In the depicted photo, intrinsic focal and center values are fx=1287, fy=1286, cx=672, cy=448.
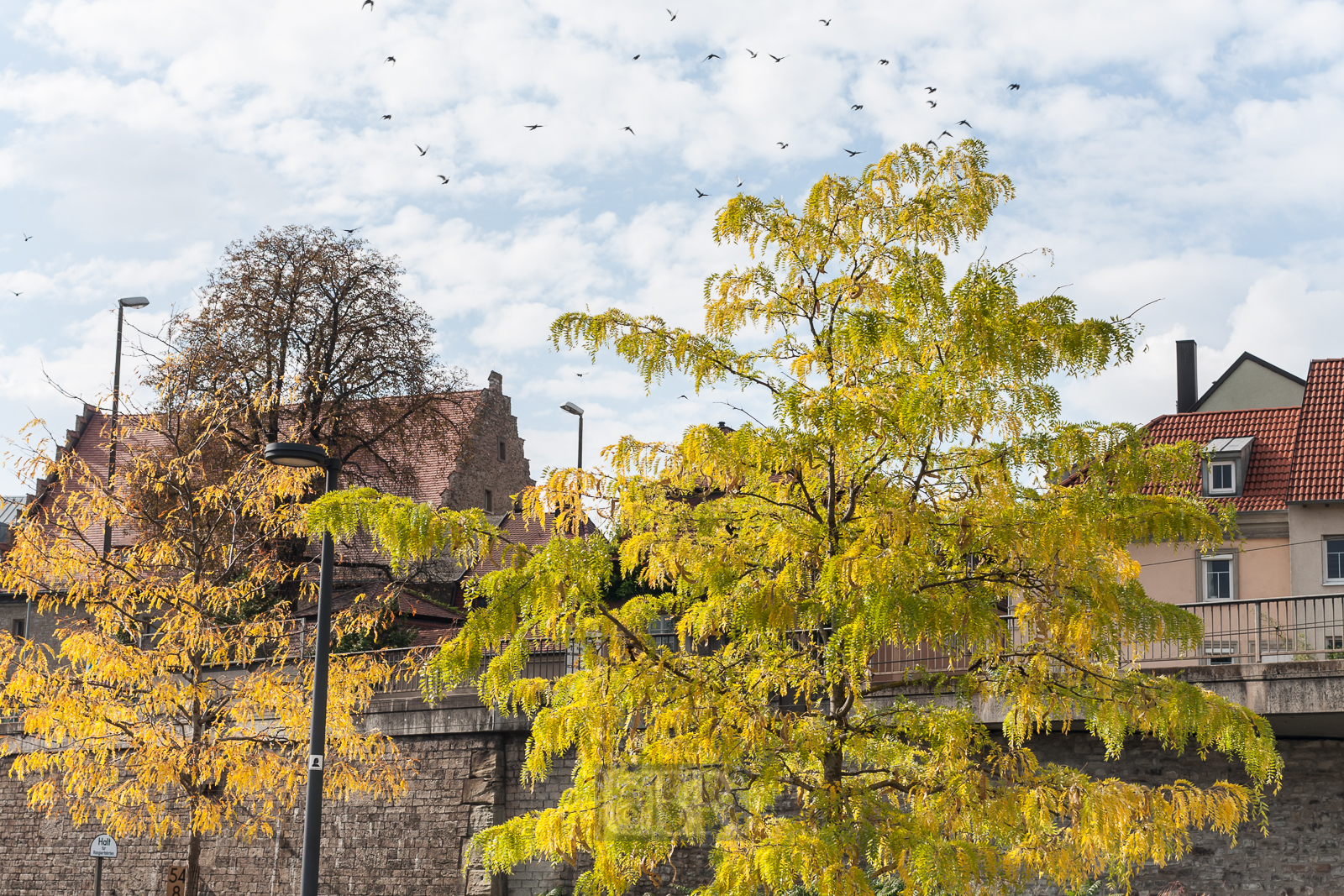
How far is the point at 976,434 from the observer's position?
7043mm

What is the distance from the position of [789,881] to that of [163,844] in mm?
16843

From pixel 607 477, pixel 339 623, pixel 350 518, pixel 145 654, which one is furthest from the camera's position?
pixel 339 623

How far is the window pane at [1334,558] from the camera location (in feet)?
84.9

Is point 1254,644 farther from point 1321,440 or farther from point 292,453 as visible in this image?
point 1321,440

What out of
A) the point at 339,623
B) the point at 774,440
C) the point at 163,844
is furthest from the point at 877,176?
the point at 163,844

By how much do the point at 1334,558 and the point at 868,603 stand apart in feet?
76.3

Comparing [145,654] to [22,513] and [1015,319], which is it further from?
[1015,319]

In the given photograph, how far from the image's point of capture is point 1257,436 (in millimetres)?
28828

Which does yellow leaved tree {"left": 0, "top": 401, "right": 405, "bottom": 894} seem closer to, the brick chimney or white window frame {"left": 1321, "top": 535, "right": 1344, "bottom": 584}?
white window frame {"left": 1321, "top": 535, "right": 1344, "bottom": 584}

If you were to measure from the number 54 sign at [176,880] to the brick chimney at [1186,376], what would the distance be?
90.6 feet

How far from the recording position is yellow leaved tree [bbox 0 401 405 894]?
1325 cm

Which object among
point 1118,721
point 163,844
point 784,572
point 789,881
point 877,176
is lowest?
point 163,844

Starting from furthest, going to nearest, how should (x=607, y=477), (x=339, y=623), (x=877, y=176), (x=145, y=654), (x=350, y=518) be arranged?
(x=339, y=623) → (x=145, y=654) → (x=877, y=176) → (x=607, y=477) → (x=350, y=518)

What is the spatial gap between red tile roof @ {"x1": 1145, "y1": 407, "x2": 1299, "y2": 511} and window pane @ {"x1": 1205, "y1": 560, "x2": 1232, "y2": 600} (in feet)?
4.42
